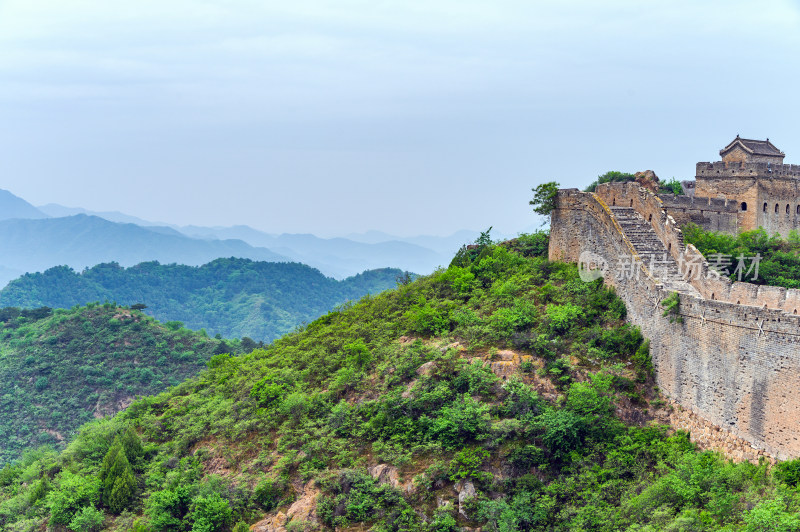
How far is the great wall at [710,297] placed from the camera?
72.4 feet

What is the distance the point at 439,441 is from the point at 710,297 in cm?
1020

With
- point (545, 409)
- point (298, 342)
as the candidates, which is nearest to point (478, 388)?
point (545, 409)

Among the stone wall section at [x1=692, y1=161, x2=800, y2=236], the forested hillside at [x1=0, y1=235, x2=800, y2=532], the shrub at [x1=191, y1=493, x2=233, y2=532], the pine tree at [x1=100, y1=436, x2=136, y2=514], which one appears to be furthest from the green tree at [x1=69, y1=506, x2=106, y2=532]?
the stone wall section at [x1=692, y1=161, x2=800, y2=236]

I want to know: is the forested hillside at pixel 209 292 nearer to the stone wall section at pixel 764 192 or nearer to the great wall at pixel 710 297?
the stone wall section at pixel 764 192

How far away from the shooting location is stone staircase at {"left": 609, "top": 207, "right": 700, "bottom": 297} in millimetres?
27984

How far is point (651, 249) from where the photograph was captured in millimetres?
30375

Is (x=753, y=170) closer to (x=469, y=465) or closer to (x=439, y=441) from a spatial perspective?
(x=439, y=441)

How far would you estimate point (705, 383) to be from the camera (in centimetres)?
2423

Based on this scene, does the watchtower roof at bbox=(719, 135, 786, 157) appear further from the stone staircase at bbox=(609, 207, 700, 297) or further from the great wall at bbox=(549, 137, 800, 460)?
the stone staircase at bbox=(609, 207, 700, 297)

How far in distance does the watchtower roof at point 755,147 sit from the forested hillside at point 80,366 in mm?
Result: 57590

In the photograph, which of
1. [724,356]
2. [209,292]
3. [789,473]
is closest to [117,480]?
[724,356]

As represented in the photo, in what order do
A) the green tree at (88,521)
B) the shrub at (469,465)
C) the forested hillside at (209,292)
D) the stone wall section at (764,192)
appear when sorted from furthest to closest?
1. the forested hillside at (209,292)
2. the stone wall section at (764,192)
3. the green tree at (88,521)
4. the shrub at (469,465)

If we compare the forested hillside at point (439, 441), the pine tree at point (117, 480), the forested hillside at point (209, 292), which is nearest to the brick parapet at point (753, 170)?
the forested hillside at point (439, 441)

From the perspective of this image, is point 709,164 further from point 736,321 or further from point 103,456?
point 103,456
